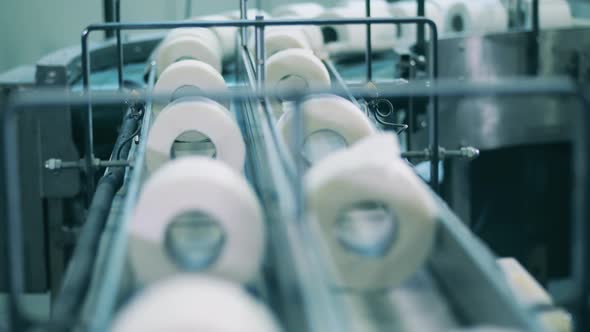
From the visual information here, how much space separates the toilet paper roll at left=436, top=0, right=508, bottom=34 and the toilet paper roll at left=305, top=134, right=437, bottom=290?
145 inches

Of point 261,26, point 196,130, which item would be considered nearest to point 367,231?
point 196,130

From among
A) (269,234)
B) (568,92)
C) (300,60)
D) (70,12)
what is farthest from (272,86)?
(70,12)

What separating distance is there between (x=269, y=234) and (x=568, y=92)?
Answer: 0.54 m

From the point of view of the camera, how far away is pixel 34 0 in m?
6.21

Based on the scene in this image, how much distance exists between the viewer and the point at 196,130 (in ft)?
6.82

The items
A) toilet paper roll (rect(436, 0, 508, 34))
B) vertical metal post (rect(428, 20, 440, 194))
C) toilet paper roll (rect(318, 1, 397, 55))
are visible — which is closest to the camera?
Result: vertical metal post (rect(428, 20, 440, 194))

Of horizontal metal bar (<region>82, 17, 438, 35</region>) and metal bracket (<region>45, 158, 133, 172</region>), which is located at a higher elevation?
horizontal metal bar (<region>82, 17, 438, 35</region>)

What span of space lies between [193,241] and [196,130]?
19.2 inches

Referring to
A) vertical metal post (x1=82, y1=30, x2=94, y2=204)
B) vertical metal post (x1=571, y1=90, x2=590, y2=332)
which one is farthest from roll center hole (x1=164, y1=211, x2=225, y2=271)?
Answer: vertical metal post (x1=82, y1=30, x2=94, y2=204)

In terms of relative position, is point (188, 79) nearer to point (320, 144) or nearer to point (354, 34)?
point (320, 144)

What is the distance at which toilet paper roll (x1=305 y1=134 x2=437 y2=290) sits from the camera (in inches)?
58.5

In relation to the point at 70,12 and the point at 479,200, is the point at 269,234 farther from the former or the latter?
the point at 70,12

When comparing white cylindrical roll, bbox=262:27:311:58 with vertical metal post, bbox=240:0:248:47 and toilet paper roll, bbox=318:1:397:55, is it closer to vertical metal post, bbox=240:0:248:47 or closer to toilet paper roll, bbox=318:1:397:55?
vertical metal post, bbox=240:0:248:47

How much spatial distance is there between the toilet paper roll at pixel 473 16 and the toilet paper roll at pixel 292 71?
8.18ft
